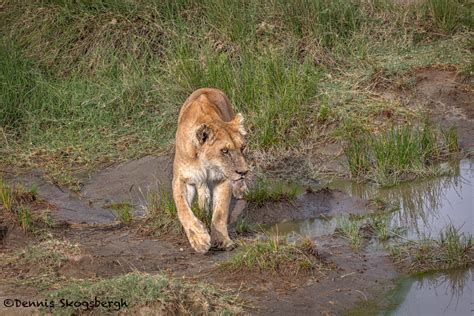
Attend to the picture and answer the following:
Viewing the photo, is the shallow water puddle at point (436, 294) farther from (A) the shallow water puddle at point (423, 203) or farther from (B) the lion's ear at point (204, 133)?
(B) the lion's ear at point (204, 133)

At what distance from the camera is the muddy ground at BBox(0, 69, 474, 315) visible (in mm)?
6551

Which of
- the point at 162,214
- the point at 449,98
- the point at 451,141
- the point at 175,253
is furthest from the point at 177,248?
the point at 449,98

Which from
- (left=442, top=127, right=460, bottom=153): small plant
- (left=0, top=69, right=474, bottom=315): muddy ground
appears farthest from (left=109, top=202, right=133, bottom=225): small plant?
(left=442, top=127, right=460, bottom=153): small plant

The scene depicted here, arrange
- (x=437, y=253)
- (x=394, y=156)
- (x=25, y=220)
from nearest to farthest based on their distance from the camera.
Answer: (x=437, y=253)
(x=25, y=220)
(x=394, y=156)

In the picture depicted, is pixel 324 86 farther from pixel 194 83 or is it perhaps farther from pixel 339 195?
pixel 339 195

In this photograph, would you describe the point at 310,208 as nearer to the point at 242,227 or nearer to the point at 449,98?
the point at 242,227

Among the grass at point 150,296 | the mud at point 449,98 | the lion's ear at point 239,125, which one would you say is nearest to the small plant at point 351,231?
the lion's ear at point 239,125

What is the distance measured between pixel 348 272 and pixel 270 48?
4.54 metres

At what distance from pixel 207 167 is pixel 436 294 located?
76.2 inches

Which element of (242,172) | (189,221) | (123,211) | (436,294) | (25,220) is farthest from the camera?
(123,211)

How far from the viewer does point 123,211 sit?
28.0ft

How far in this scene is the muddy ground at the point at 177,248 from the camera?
6.55 meters

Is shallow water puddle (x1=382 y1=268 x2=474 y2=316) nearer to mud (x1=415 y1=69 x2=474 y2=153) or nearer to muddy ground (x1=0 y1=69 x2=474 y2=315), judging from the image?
muddy ground (x1=0 y1=69 x2=474 y2=315)

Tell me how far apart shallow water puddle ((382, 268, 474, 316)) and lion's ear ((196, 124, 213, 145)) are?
68.2 inches
